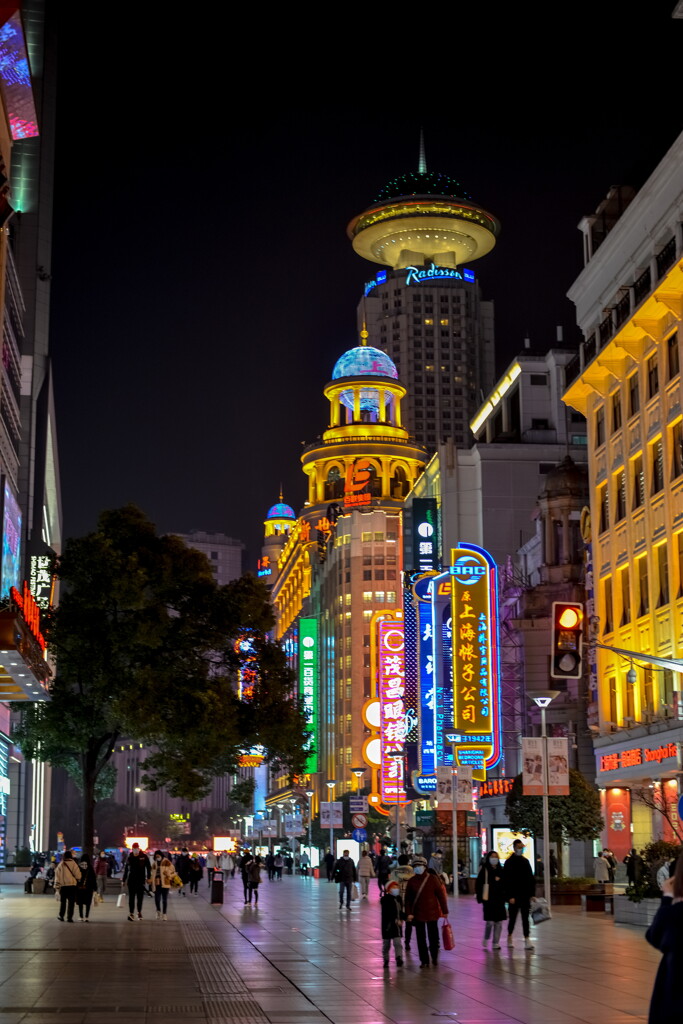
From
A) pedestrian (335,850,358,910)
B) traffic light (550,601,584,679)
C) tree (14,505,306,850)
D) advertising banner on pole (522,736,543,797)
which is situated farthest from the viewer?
tree (14,505,306,850)

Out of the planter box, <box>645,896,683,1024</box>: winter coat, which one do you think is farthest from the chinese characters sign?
<box>645,896,683,1024</box>: winter coat

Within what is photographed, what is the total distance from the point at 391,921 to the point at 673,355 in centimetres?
3234

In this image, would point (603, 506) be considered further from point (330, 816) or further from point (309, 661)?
point (309, 661)

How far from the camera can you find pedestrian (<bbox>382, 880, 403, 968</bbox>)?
2195 centimetres

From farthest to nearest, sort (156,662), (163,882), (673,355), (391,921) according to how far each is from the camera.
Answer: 1. (673,355)
2. (156,662)
3. (163,882)
4. (391,921)

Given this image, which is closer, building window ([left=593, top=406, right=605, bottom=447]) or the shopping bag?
the shopping bag

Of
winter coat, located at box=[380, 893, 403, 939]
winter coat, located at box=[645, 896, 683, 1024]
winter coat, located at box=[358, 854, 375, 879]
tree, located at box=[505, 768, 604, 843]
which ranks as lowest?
winter coat, located at box=[358, 854, 375, 879]

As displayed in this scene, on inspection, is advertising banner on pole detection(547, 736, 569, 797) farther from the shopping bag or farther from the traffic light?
the shopping bag

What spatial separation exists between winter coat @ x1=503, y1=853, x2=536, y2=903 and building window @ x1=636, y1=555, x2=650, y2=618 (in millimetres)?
27831

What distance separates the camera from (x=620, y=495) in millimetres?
56125

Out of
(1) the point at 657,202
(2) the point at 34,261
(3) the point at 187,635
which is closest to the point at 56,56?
(2) the point at 34,261

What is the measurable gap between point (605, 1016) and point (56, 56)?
90.0 metres

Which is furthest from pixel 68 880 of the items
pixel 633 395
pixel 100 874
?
pixel 633 395

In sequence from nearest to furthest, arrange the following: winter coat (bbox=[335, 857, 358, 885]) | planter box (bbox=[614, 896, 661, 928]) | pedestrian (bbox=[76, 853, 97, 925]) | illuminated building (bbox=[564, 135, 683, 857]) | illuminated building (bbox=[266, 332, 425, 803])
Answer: planter box (bbox=[614, 896, 661, 928]) < pedestrian (bbox=[76, 853, 97, 925]) < winter coat (bbox=[335, 857, 358, 885]) < illuminated building (bbox=[564, 135, 683, 857]) < illuminated building (bbox=[266, 332, 425, 803])
